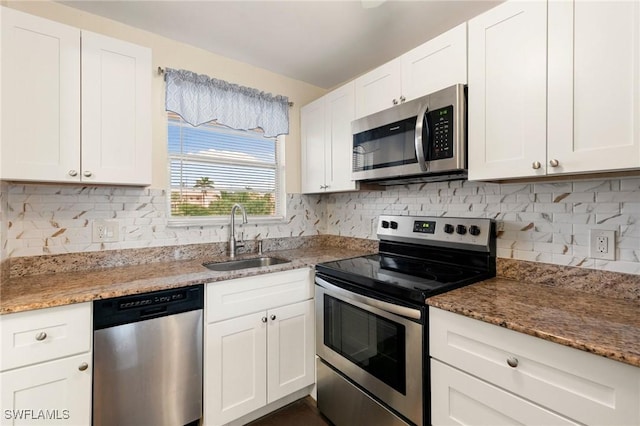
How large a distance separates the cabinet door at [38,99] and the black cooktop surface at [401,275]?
1506 millimetres

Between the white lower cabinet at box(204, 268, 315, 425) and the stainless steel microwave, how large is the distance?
0.86 m

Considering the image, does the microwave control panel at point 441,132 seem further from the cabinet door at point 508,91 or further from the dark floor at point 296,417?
the dark floor at point 296,417

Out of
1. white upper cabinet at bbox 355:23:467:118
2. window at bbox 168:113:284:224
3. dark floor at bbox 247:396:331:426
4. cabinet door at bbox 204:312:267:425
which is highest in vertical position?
white upper cabinet at bbox 355:23:467:118

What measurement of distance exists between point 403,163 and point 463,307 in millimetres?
872

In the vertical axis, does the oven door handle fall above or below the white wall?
below

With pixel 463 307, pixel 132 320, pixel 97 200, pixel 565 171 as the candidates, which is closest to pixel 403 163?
pixel 565 171

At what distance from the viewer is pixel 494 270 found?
1.64 meters

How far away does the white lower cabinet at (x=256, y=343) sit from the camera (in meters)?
1.61

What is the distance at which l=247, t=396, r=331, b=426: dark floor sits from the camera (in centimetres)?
180

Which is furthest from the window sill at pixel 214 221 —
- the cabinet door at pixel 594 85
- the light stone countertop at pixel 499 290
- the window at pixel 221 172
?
the cabinet door at pixel 594 85

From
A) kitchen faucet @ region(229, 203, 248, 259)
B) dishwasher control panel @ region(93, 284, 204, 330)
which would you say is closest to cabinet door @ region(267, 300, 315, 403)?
dishwasher control panel @ region(93, 284, 204, 330)

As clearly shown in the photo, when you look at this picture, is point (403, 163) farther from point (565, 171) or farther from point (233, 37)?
point (233, 37)

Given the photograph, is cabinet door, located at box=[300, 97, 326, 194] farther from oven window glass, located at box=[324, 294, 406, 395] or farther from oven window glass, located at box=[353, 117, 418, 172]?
oven window glass, located at box=[324, 294, 406, 395]

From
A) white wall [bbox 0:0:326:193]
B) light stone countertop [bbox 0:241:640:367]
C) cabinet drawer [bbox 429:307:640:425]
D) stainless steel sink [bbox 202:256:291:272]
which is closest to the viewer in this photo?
cabinet drawer [bbox 429:307:640:425]
